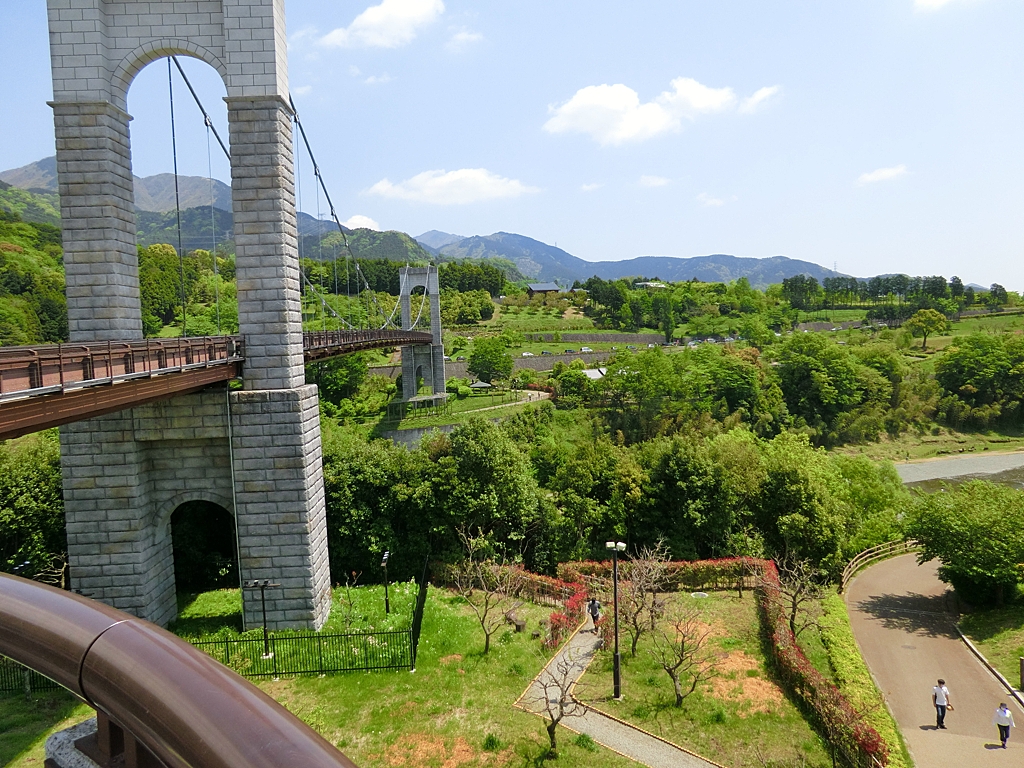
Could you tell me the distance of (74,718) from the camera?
43.1 feet

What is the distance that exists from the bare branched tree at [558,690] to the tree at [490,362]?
3648 cm

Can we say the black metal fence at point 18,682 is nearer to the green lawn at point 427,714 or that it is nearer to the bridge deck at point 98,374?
the green lawn at point 427,714

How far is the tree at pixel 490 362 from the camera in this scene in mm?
52031

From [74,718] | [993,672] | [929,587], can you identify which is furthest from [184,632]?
[929,587]

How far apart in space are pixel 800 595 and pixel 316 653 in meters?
12.8

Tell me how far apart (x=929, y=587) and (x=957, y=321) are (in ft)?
270

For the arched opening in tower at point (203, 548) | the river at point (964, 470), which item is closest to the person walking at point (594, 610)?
the arched opening in tower at point (203, 548)

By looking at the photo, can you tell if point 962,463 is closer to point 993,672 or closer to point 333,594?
point 993,672

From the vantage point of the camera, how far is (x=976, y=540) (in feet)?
64.7

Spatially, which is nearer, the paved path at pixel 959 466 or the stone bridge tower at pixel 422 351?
the paved path at pixel 959 466

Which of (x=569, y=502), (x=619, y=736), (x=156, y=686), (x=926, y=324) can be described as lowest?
(x=619, y=736)

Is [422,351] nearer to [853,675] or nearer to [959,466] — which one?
[853,675]

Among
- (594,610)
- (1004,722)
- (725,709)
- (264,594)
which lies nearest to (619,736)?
(725,709)

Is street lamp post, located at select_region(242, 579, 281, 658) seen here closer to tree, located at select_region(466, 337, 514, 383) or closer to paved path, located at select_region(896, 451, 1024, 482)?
tree, located at select_region(466, 337, 514, 383)
